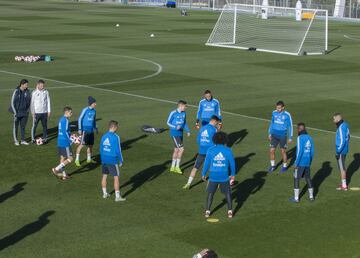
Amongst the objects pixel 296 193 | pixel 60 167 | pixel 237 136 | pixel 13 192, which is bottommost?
pixel 237 136

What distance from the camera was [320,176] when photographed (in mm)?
21141

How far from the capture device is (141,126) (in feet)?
88.6

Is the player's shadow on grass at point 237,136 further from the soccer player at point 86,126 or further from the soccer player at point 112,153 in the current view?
the soccer player at point 112,153

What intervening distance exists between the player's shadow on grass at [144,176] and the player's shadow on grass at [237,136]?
12.0ft

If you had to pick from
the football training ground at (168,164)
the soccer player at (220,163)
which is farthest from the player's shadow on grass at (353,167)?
the soccer player at (220,163)

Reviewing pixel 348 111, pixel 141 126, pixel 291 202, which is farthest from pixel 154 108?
pixel 291 202

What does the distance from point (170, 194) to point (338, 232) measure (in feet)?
15.2

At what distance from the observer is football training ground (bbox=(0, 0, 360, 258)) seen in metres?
15.6

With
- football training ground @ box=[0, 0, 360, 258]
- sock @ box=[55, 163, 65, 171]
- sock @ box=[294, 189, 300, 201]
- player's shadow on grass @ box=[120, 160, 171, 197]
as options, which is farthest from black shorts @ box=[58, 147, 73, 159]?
sock @ box=[294, 189, 300, 201]

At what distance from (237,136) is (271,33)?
4163 centimetres

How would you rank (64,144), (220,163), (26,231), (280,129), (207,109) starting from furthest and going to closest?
(207,109) < (280,129) < (64,144) < (220,163) < (26,231)

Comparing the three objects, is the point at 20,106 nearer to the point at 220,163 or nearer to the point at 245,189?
the point at 245,189

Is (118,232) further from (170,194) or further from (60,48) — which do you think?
(60,48)

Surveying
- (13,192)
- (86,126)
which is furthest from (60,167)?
(86,126)
